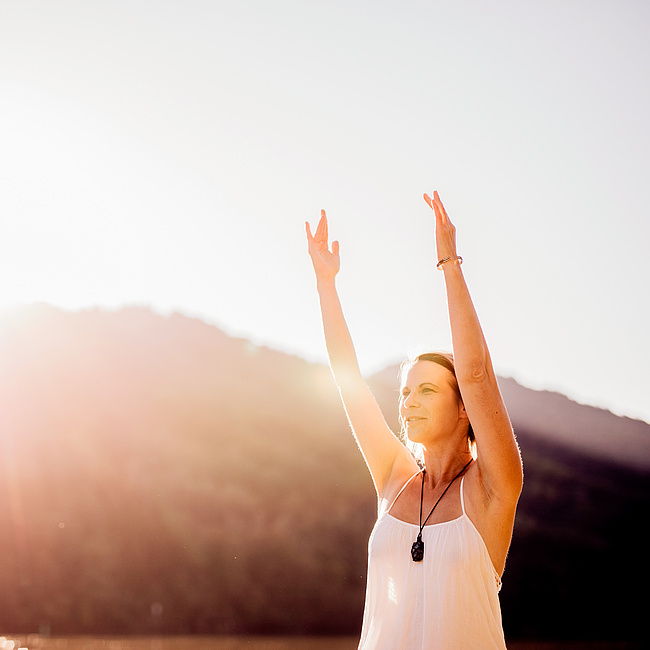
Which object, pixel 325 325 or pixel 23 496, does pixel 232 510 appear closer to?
pixel 23 496

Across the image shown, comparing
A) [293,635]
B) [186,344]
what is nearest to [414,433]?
[293,635]

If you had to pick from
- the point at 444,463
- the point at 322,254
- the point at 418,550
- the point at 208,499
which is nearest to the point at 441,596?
the point at 418,550

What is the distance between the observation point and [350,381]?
2.76m

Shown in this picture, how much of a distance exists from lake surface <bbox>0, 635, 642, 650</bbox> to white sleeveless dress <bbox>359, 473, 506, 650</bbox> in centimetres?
2050

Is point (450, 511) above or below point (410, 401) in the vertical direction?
below

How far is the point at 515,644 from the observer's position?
84.7 ft

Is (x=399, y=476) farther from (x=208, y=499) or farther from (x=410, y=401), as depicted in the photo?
(x=208, y=499)

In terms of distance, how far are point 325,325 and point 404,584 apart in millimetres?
1168

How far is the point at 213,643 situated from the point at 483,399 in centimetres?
2358

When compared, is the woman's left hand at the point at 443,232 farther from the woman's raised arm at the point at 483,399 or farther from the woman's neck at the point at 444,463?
the woman's neck at the point at 444,463

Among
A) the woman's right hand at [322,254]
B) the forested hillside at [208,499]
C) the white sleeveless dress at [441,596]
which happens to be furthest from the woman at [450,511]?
the forested hillside at [208,499]

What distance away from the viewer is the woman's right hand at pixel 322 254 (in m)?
3.01

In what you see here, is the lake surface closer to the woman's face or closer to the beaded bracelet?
the woman's face

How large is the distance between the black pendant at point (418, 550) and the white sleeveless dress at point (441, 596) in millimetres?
15
